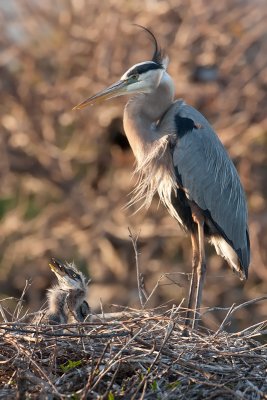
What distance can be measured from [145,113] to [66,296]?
154 cm

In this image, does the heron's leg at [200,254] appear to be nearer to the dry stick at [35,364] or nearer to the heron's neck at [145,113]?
the heron's neck at [145,113]

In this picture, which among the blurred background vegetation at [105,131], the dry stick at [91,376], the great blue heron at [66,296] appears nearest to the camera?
the dry stick at [91,376]

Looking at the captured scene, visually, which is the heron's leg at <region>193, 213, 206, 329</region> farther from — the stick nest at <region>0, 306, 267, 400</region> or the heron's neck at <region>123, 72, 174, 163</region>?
the stick nest at <region>0, 306, 267, 400</region>

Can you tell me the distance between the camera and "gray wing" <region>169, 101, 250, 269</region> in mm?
7250

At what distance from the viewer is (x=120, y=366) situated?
5.21m

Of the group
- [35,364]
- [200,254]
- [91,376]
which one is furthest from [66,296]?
[91,376]

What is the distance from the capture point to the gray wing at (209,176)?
7.25 meters

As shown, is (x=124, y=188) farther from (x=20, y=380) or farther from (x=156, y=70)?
(x=20, y=380)

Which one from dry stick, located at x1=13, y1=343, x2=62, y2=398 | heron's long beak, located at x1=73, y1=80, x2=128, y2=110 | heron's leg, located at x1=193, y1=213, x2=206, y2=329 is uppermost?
heron's long beak, located at x1=73, y1=80, x2=128, y2=110

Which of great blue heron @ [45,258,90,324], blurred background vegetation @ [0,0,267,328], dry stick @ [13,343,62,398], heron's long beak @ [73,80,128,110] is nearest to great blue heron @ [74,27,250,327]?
heron's long beak @ [73,80,128,110]

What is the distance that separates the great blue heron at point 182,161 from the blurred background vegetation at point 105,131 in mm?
3825

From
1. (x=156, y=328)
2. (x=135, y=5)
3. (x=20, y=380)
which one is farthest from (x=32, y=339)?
(x=135, y=5)

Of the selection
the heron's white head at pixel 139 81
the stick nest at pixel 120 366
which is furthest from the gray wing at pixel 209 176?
the stick nest at pixel 120 366

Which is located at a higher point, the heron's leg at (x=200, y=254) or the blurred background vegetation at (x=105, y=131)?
the heron's leg at (x=200, y=254)
